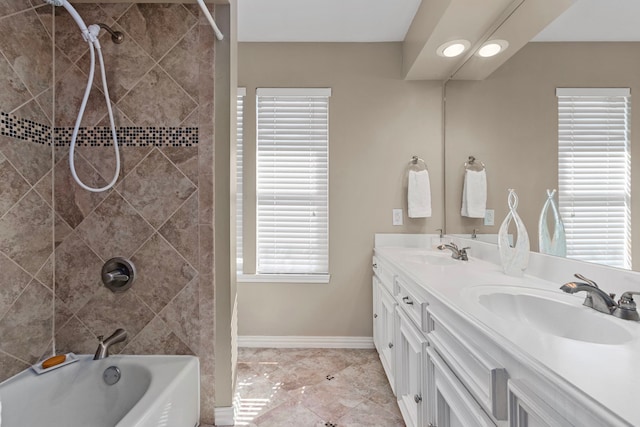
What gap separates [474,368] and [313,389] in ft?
4.42

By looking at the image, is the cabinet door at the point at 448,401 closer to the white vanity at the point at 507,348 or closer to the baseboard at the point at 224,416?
the white vanity at the point at 507,348

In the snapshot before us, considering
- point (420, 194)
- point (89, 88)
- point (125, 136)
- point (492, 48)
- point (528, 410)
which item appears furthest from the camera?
point (420, 194)

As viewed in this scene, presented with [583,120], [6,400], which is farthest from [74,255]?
[583,120]

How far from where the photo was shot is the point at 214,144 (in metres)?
1.62

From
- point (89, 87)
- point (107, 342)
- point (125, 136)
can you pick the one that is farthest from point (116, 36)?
point (107, 342)

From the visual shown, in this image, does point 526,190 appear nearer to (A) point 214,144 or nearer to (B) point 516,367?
(B) point 516,367

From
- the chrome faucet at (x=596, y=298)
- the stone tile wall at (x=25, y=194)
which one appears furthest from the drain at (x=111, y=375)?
the chrome faucet at (x=596, y=298)

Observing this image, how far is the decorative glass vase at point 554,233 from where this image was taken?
134cm

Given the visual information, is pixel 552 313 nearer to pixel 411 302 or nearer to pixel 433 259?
pixel 411 302

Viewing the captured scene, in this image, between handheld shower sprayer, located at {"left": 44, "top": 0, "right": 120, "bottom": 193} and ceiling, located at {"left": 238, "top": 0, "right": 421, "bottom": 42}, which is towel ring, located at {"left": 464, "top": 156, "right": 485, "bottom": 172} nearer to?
ceiling, located at {"left": 238, "top": 0, "right": 421, "bottom": 42}

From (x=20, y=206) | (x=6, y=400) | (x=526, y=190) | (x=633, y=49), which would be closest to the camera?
(x=633, y=49)

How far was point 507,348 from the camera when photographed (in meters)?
0.74

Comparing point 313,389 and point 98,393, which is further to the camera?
point 313,389

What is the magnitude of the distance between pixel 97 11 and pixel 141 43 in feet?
0.92
